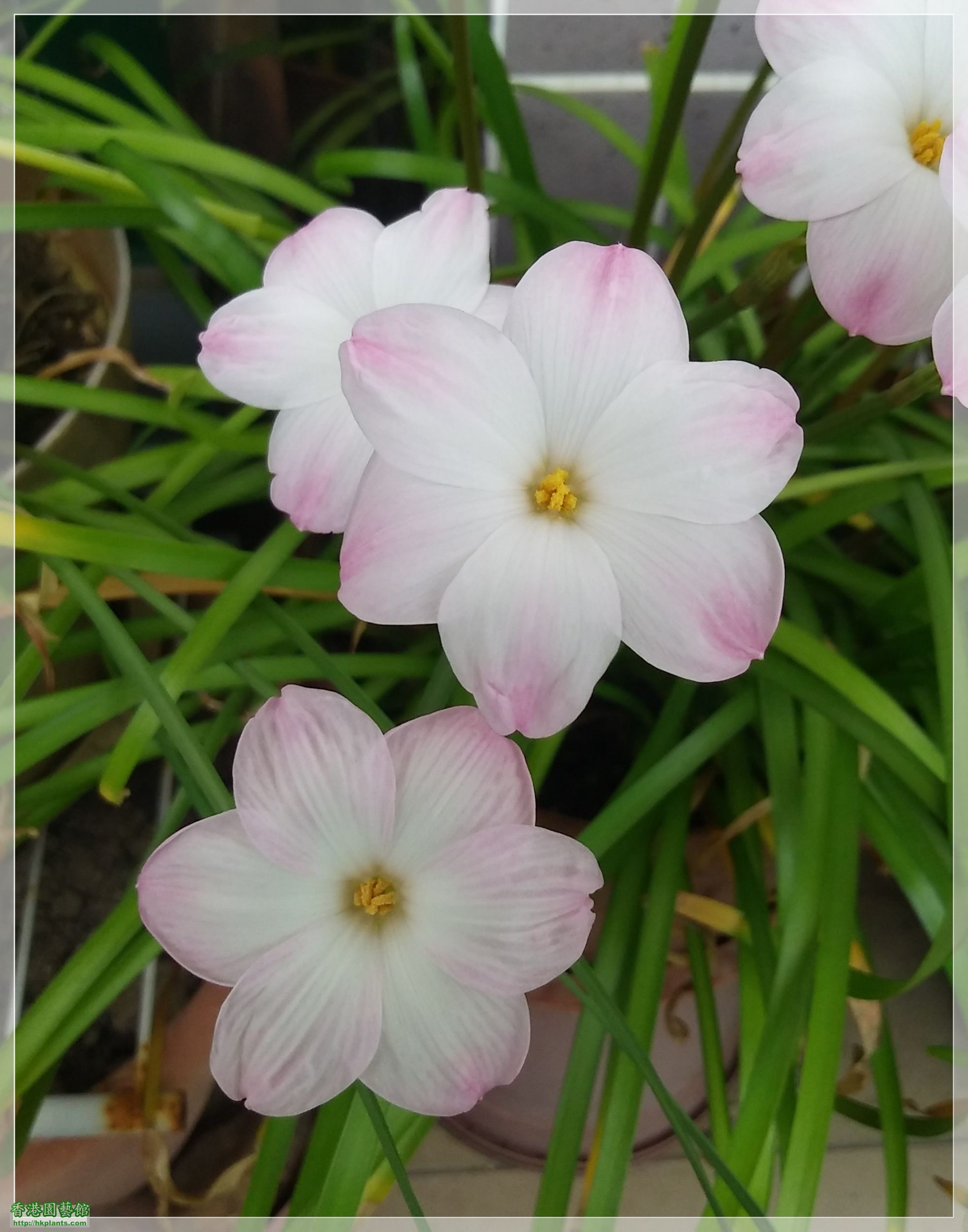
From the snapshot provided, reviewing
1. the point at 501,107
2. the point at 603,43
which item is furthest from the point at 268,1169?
the point at 603,43

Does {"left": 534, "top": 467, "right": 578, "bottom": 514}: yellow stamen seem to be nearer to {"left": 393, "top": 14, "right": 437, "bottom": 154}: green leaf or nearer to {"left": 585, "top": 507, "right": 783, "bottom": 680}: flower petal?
{"left": 585, "top": 507, "right": 783, "bottom": 680}: flower petal

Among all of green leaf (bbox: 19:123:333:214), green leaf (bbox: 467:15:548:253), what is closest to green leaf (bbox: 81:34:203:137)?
green leaf (bbox: 19:123:333:214)

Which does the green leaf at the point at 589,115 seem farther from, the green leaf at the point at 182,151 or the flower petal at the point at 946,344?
the flower petal at the point at 946,344

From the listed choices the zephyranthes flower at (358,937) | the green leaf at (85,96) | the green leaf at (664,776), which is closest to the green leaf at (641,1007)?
the green leaf at (664,776)

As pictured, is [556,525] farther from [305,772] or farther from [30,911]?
[30,911]

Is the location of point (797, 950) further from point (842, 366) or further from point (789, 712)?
point (842, 366)

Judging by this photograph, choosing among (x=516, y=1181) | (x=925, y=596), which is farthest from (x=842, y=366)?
(x=516, y=1181)

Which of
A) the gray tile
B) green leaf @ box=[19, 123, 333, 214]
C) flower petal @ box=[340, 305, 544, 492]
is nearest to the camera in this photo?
flower petal @ box=[340, 305, 544, 492]
